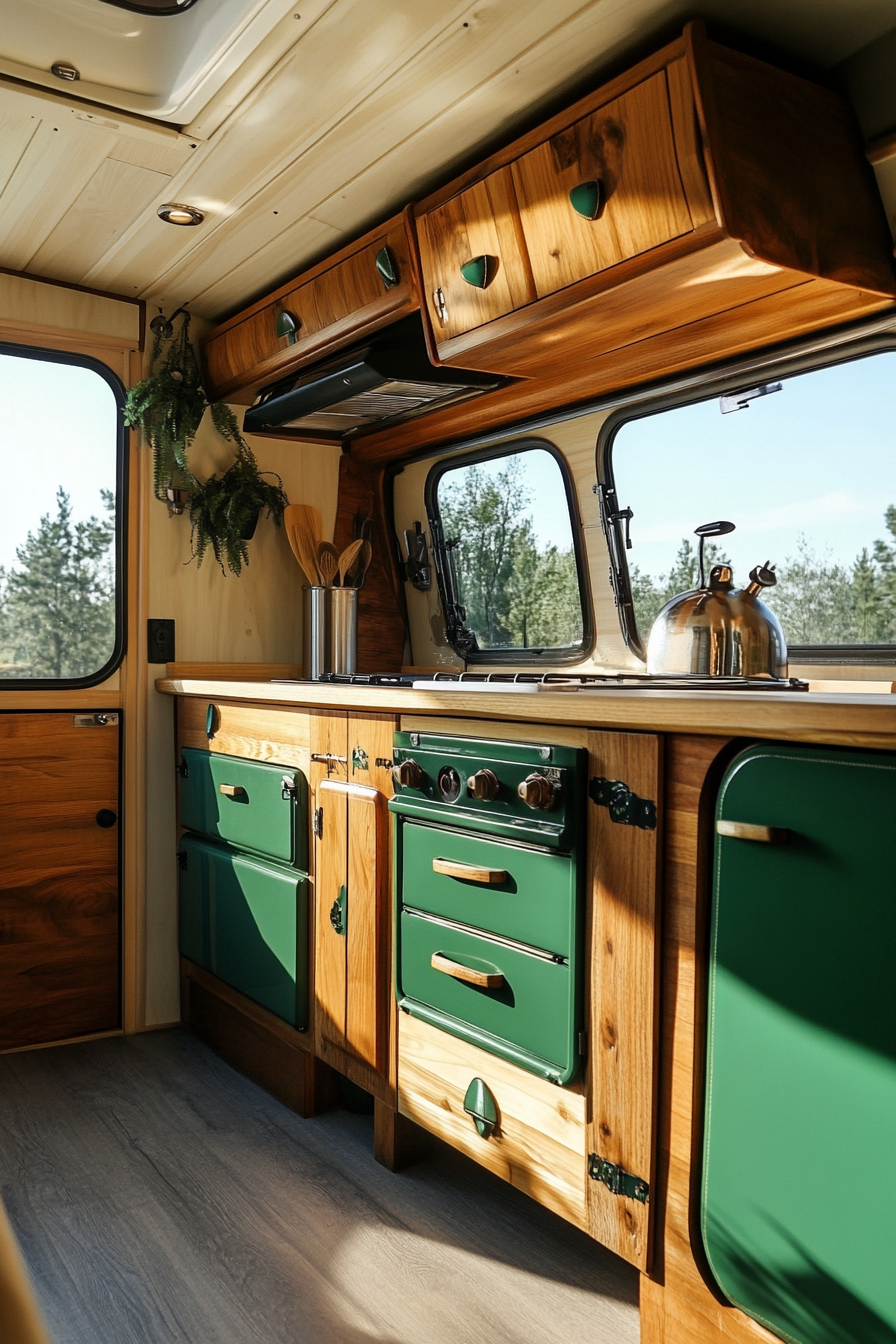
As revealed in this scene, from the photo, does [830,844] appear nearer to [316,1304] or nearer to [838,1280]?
[838,1280]

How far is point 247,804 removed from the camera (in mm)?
2730

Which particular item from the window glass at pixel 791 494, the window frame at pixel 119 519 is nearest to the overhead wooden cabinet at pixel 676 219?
the window glass at pixel 791 494

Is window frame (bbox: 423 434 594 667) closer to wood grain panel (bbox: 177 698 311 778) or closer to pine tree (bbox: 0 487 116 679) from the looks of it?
wood grain panel (bbox: 177 698 311 778)

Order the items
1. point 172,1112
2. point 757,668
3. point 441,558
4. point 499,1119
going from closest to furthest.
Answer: point 499,1119 < point 757,668 < point 172,1112 < point 441,558

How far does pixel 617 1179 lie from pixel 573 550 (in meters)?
1.74

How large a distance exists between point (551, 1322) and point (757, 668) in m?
1.28

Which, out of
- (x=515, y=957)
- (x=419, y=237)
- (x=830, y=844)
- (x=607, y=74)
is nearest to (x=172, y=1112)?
(x=515, y=957)

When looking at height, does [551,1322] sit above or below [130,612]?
below

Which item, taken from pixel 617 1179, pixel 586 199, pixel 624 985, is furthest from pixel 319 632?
pixel 617 1179

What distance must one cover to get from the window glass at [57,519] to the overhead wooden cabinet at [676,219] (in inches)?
55.7

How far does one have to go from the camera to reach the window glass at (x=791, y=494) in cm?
206

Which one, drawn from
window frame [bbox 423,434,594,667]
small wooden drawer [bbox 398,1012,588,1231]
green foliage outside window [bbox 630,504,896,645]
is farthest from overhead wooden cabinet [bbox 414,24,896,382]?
small wooden drawer [bbox 398,1012,588,1231]

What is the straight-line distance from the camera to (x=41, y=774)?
3.05m

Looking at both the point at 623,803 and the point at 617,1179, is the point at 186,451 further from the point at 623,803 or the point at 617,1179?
the point at 617,1179
